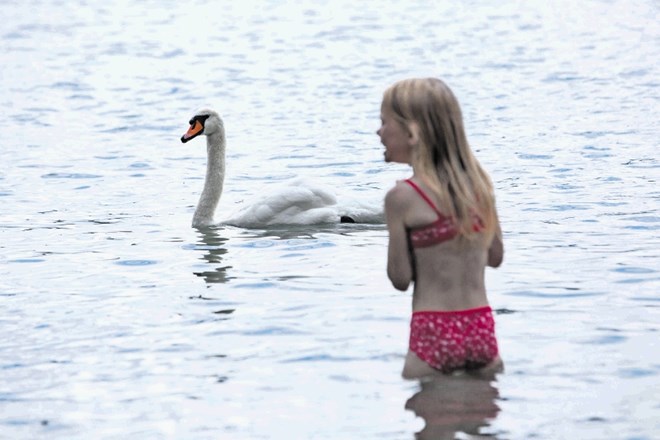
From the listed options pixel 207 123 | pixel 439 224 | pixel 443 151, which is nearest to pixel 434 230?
pixel 439 224

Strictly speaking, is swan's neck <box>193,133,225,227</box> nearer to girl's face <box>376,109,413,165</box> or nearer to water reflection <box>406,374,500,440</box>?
water reflection <box>406,374,500,440</box>

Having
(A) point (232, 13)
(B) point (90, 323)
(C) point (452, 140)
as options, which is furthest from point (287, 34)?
(C) point (452, 140)

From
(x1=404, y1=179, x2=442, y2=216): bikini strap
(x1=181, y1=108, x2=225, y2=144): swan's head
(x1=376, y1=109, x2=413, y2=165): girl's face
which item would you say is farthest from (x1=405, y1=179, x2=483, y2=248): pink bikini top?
(x1=181, y1=108, x2=225, y2=144): swan's head

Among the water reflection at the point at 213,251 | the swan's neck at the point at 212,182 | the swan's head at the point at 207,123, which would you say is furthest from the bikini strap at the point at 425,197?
the swan's head at the point at 207,123

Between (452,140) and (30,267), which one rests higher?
(452,140)

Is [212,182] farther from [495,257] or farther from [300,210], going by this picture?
[495,257]

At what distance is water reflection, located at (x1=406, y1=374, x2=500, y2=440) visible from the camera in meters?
6.31

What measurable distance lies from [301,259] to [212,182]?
238cm

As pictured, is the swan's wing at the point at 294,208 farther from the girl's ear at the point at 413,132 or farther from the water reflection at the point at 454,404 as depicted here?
the girl's ear at the point at 413,132

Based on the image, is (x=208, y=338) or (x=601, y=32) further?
(x=601, y=32)

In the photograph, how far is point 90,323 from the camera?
28.4ft

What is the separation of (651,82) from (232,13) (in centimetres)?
1737

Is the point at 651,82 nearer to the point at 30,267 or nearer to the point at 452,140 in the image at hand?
the point at 30,267

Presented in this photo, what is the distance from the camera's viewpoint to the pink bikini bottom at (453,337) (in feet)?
20.9
